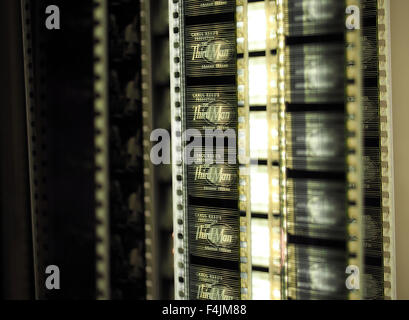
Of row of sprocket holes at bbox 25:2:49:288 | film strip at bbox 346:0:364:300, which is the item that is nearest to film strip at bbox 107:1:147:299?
row of sprocket holes at bbox 25:2:49:288

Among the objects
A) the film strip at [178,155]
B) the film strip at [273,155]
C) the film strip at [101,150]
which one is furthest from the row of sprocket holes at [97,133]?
the film strip at [273,155]

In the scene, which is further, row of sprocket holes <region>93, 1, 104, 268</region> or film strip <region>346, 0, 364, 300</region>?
row of sprocket holes <region>93, 1, 104, 268</region>

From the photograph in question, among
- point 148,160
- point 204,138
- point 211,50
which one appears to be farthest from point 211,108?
point 148,160

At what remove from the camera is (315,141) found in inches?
57.4

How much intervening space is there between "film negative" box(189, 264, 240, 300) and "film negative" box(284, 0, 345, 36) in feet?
3.19

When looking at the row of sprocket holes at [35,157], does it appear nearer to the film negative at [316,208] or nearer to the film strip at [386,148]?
the film negative at [316,208]

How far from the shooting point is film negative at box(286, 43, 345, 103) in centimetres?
143

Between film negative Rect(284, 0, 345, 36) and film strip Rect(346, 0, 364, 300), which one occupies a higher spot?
film negative Rect(284, 0, 345, 36)

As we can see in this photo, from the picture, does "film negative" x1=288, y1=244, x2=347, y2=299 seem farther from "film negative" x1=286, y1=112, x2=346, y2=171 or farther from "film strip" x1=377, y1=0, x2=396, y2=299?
"film negative" x1=286, y1=112, x2=346, y2=171

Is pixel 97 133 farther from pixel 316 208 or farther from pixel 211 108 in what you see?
pixel 316 208

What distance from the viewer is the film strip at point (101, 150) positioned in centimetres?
165

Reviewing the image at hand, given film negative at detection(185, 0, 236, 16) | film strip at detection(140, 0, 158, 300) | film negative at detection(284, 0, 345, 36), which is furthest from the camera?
film strip at detection(140, 0, 158, 300)

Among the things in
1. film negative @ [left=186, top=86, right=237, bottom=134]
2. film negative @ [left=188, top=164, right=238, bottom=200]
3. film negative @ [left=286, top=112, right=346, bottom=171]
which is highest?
film negative @ [left=186, top=86, right=237, bottom=134]
